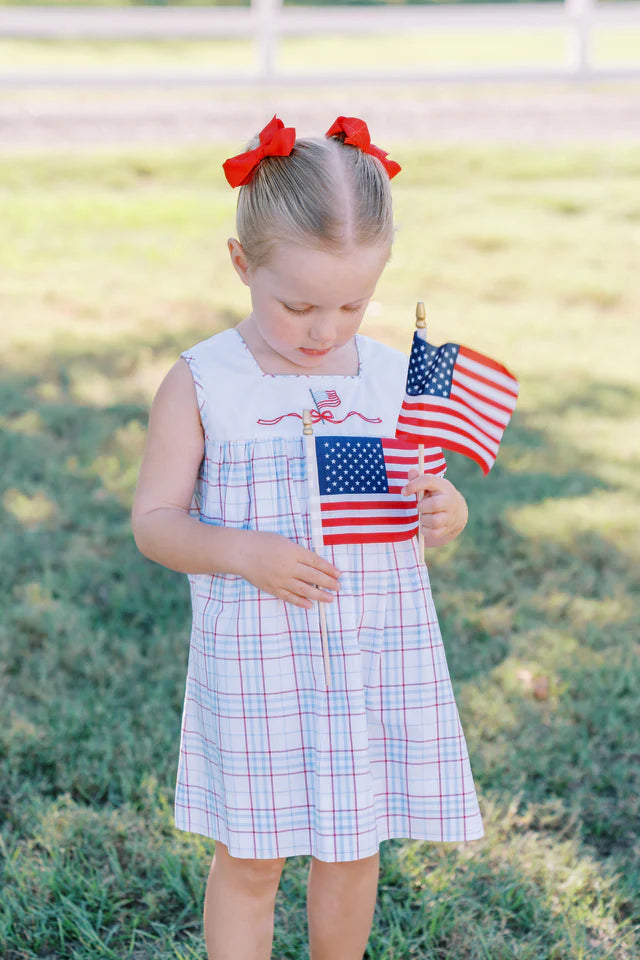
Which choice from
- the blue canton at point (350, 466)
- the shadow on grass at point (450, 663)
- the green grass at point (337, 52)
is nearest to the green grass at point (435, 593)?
the shadow on grass at point (450, 663)

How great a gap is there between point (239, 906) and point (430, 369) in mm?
1000

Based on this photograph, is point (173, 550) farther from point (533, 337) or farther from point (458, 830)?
point (533, 337)

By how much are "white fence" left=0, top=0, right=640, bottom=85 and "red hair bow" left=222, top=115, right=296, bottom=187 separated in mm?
9917

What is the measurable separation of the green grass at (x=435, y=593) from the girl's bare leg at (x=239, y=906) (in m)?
0.35

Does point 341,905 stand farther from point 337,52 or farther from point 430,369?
point 337,52

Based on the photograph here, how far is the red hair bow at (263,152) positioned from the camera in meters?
1.84

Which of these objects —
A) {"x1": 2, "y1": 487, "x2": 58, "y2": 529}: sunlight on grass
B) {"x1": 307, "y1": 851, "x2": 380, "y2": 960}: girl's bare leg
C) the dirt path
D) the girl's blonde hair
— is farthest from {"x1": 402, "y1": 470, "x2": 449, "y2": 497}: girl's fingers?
the dirt path

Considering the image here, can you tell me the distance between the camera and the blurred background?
8.29 feet

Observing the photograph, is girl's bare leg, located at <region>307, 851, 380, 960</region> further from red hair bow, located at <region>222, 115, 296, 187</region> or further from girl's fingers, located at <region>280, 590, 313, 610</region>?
red hair bow, located at <region>222, 115, 296, 187</region>

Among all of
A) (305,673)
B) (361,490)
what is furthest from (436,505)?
(305,673)

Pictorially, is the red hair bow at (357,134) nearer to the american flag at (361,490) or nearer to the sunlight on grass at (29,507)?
the american flag at (361,490)

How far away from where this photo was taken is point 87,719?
308 cm

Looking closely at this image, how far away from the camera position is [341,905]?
2090mm

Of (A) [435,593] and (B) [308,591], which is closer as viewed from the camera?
(B) [308,591]
